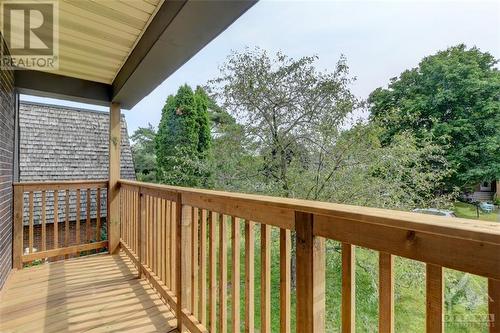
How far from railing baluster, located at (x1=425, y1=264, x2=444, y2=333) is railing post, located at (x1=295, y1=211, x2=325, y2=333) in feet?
1.14

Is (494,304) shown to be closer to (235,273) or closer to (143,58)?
(235,273)

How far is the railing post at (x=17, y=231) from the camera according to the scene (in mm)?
3307

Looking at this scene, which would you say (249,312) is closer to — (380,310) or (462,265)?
(380,310)

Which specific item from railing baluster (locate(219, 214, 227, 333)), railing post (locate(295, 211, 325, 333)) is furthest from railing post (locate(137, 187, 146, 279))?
railing post (locate(295, 211, 325, 333))

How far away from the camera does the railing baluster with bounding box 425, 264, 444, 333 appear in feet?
2.27

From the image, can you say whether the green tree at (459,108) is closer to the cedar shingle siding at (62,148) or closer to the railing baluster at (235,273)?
the railing baluster at (235,273)

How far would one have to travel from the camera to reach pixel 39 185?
3498 mm

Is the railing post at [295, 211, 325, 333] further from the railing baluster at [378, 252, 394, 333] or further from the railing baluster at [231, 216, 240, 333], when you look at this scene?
the railing baluster at [231, 216, 240, 333]

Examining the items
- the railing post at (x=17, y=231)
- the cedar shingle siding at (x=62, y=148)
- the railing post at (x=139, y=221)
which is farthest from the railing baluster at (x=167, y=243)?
the cedar shingle siding at (x=62, y=148)

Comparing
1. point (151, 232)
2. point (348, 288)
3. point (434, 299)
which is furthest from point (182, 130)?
point (434, 299)

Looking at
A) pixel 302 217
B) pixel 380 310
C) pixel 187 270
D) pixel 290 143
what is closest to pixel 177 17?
pixel 302 217

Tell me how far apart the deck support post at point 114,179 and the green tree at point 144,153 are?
538cm

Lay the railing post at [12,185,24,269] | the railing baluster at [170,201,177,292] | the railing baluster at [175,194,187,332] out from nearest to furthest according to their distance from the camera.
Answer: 1. the railing baluster at [175,194,187,332]
2. the railing baluster at [170,201,177,292]
3. the railing post at [12,185,24,269]

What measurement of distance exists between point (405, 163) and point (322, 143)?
1325 mm
